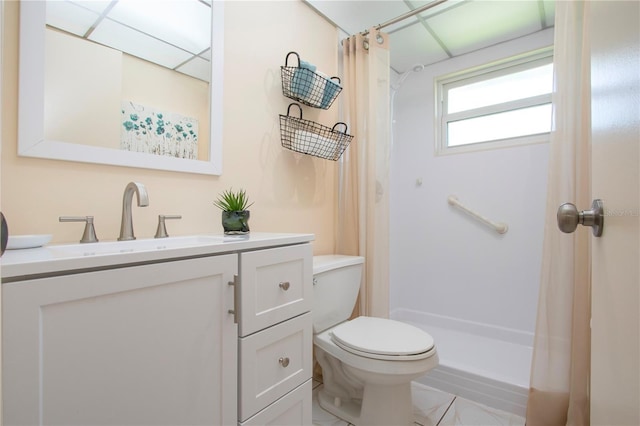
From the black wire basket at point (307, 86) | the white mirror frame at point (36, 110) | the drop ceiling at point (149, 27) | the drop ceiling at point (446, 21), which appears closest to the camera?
the white mirror frame at point (36, 110)

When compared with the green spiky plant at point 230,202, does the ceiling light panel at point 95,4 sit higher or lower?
higher

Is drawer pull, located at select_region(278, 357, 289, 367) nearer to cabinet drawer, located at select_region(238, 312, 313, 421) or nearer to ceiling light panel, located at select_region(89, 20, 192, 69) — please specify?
cabinet drawer, located at select_region(238, 312, 313, 421)

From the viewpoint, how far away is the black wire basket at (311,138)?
5.24 feet

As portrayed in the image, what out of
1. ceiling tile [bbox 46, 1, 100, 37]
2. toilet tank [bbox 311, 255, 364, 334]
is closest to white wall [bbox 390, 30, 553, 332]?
toilet tank [bbox 311, 255, 364, 334]

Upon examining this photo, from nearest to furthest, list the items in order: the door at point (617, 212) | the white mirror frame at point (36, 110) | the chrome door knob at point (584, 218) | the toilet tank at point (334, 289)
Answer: the door at point (617, 212) → the chrome door knob at point (584, 218) → the white mirror frame at point (36, 110) → the toilet tank at point (334, 289)

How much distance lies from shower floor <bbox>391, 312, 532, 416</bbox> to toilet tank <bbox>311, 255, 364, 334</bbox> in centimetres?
67

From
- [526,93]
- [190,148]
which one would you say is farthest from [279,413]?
[526,93]

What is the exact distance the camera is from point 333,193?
1987 mm

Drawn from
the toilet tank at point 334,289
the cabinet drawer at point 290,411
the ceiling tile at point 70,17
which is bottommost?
the cabinet drawer at point 290,411

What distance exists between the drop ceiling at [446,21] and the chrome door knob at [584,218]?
169 cm

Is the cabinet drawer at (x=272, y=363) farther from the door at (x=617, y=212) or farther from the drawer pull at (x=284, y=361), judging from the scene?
the door at (x=617, y=212)

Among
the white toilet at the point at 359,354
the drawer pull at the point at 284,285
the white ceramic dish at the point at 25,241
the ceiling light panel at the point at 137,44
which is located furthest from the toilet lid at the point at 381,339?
the ceiling light panel at the point at 137,44

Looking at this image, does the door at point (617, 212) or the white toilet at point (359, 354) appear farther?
the white toilet at point (359, 354)

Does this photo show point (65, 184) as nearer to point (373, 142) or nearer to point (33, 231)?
point (33, 231)
